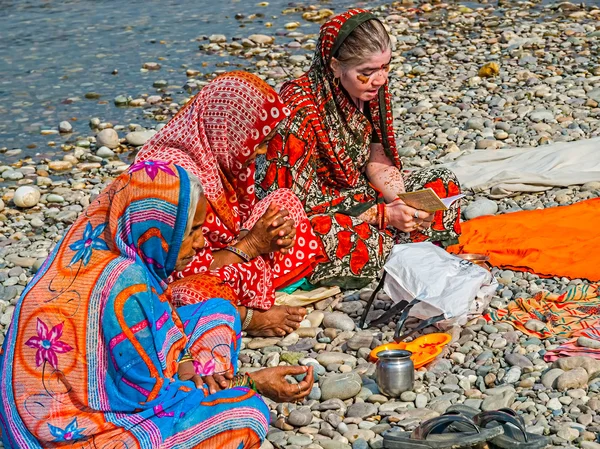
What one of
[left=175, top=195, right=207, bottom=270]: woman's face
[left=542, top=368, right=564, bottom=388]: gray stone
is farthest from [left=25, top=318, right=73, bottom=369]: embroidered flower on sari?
[left=542, top=368, right=564, bottom=388]: gray stone

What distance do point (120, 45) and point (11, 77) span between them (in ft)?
6.26

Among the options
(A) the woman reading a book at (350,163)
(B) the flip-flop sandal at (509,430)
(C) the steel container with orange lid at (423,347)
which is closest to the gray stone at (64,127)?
(A) the woman reading a book at (350,163)

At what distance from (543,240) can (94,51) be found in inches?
349

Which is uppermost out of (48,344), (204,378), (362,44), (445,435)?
(362,44)

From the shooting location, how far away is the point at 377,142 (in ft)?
19.3

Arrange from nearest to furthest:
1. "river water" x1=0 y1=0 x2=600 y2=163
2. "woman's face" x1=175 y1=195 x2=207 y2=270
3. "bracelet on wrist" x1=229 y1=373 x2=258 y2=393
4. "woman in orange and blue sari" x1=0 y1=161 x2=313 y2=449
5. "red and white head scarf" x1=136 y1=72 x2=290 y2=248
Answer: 1. "woman in orange and blue sari" x1=0 y1=161 x2=313 y2=449
2. "woman's face" x1=175 y1=195 x2=207 y2=270
3. "bracelet on wrist" x1=229 y1=373 x2=258 y2=393
4. "red and white head scarf" x1=136 y1=72 x2=290 y2=248
5. "river water" x1=0 y1=0 x2=600 y2=163

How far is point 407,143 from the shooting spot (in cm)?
780

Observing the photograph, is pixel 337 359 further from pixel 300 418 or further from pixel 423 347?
pixel 300 418

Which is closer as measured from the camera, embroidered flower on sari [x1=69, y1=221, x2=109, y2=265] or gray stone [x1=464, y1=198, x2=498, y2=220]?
embroidered flower on sari [x1=69, y1=221, x2=109, y2=265]

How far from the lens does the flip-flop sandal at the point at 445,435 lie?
333cm

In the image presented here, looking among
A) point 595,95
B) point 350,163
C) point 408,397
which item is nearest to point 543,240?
point 350,163

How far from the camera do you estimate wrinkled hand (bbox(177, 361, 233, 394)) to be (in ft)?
11.8

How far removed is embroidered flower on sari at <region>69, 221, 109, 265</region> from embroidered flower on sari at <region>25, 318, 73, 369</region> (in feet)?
0.80

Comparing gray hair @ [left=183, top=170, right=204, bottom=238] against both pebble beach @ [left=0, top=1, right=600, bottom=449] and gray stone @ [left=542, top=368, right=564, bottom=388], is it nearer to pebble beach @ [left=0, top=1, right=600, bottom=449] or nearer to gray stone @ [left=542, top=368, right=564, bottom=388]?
pebble beach @ [left=0, top=1, right=600, bottom=449]
